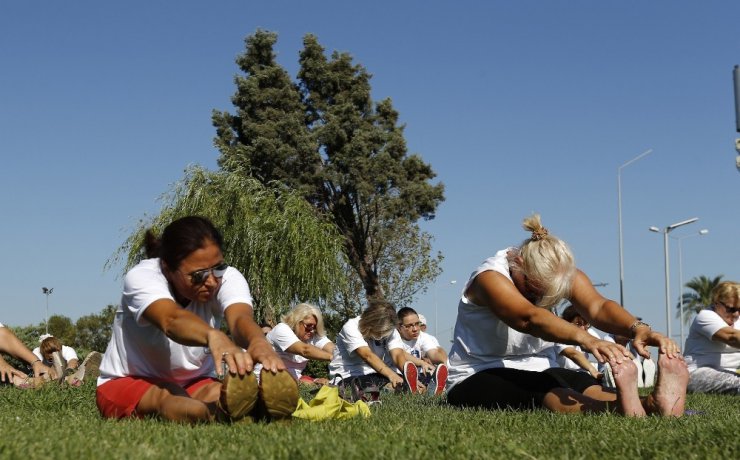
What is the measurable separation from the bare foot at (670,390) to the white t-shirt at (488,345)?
1.07m

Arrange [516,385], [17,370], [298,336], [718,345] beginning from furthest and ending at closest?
1. [298,336]
2. [718,345]
3. [17,370]
4. [516,385]

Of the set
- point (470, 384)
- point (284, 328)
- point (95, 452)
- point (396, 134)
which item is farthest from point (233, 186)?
point (95, 452)

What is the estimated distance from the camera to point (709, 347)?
11.6m

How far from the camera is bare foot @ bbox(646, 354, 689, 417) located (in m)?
5.91

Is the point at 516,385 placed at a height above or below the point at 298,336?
below

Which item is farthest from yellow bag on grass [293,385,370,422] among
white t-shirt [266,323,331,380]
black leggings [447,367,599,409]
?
white t-shirt [266,323,331,380]

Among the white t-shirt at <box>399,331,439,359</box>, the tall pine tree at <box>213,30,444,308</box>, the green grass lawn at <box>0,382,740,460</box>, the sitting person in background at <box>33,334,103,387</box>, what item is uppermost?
the tall pine tree at <box>213,30,444,308</box>

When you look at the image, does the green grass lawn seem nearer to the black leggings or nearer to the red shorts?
the red shorts

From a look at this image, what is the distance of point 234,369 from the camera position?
15.1 feet

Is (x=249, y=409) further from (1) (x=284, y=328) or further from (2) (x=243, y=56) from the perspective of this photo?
(2) (x=243, y=56)

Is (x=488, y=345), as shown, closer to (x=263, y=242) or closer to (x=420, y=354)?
(x=420, y=354)

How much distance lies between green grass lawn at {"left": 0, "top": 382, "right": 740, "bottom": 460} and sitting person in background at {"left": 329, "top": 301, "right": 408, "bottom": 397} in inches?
218

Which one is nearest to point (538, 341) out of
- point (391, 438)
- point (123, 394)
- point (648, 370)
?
point (391, 438)

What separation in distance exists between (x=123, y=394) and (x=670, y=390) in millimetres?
3406
